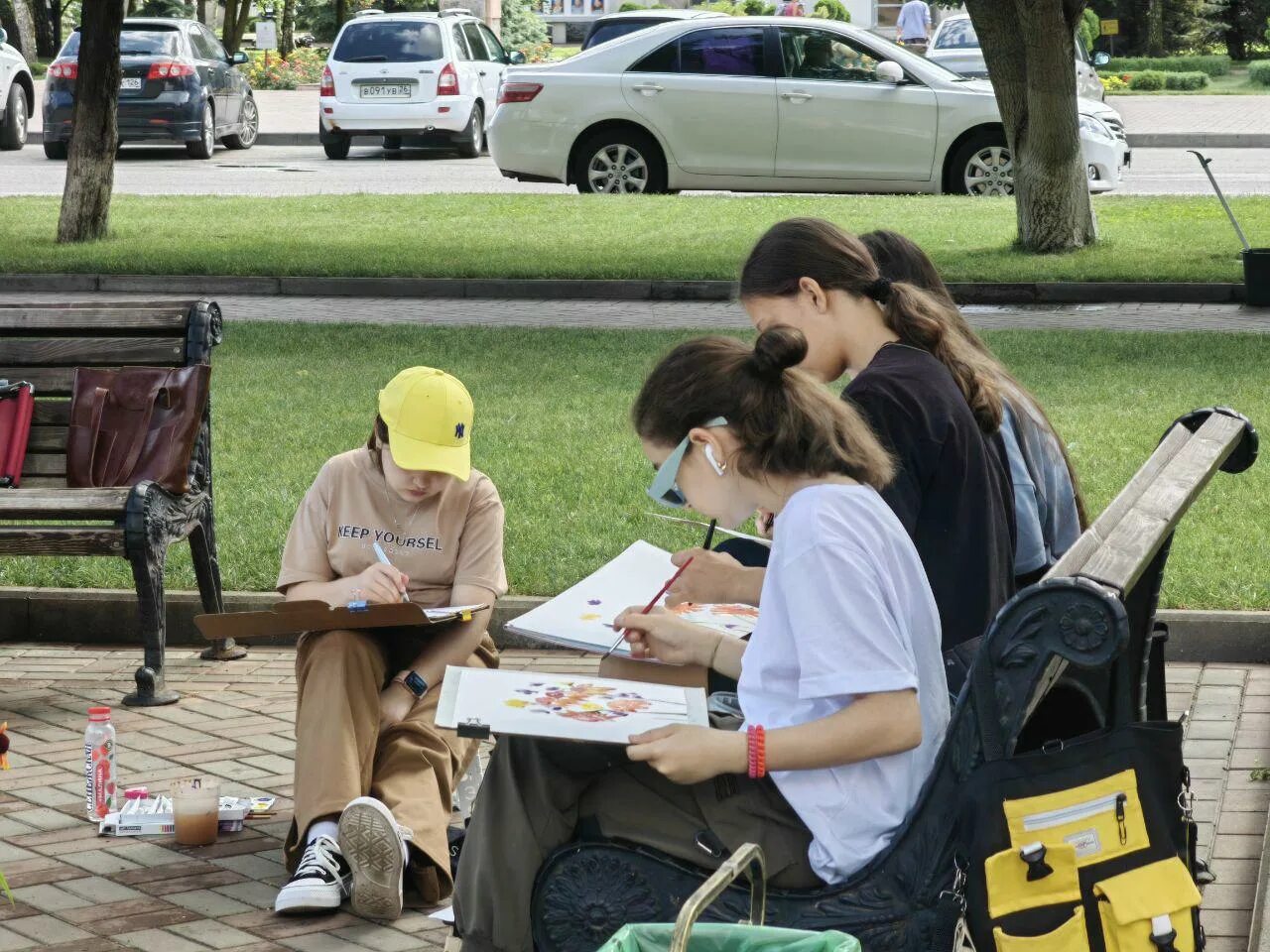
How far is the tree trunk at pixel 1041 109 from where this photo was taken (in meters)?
13.0

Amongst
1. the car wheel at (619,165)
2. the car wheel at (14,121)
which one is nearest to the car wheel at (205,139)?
the car wheel at (14,121)

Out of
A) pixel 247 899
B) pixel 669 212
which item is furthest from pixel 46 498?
pixel 669 212

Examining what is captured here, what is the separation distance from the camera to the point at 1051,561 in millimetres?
3986

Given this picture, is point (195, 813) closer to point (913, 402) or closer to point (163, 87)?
point (913, 402)

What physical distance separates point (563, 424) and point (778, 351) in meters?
5.43

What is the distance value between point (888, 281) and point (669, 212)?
12.5 metres

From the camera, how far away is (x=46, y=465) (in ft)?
20.9

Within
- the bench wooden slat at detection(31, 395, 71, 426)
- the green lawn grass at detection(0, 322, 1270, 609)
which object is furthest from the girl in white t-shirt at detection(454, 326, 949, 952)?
the bench wooden slat at detection(31, 395, 71, 426)

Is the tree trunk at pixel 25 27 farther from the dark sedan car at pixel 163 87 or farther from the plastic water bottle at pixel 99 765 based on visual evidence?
the plastic water bottle at pixel 99 765

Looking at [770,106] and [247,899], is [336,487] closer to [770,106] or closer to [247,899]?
[247,899]

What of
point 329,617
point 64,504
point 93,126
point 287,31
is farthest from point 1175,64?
point 329,617

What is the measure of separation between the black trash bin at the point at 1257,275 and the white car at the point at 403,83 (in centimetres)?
1320

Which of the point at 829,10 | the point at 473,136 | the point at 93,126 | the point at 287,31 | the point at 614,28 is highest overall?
the point at 829,10

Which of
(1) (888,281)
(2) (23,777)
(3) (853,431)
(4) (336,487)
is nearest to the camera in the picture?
(3) (853,431)
